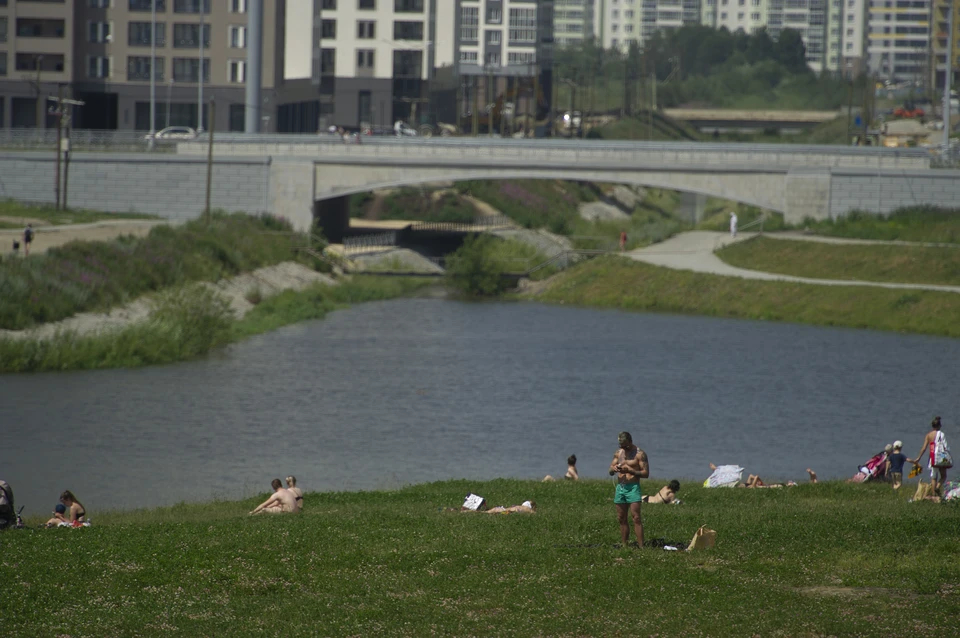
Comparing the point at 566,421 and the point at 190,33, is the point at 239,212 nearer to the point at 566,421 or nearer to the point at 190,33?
the point at 190,33

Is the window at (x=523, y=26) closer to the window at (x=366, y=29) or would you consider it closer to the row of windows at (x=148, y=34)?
the window at (x=366, y=29)

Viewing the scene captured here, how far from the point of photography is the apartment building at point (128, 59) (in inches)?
3455

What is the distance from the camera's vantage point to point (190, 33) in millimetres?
89812

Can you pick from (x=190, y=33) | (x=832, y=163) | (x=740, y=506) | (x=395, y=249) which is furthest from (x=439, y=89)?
(x=740, y=506)

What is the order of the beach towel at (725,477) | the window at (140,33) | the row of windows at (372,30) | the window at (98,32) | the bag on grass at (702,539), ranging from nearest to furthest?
the bag on grass at (702,539) → the beach towel at (725,477) → the window at (140,33) → the window at (98,32) → the row of windows at (372,30)

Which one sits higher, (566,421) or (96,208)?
(96,208)

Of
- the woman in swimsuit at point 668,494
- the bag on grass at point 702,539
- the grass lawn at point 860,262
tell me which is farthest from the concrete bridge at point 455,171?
the bag on grass at point 702,539

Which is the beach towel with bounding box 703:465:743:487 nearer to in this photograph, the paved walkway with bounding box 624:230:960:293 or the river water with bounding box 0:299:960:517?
the river water with bounding box 0:299:960:517

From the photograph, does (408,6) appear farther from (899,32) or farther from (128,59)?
(899,32)

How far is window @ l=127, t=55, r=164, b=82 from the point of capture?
295ft

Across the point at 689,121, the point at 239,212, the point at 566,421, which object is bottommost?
the point at 566,421

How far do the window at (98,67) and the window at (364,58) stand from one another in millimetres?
26595

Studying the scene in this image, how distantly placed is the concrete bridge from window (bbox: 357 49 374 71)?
39525 mm

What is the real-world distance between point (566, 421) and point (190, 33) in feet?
200
